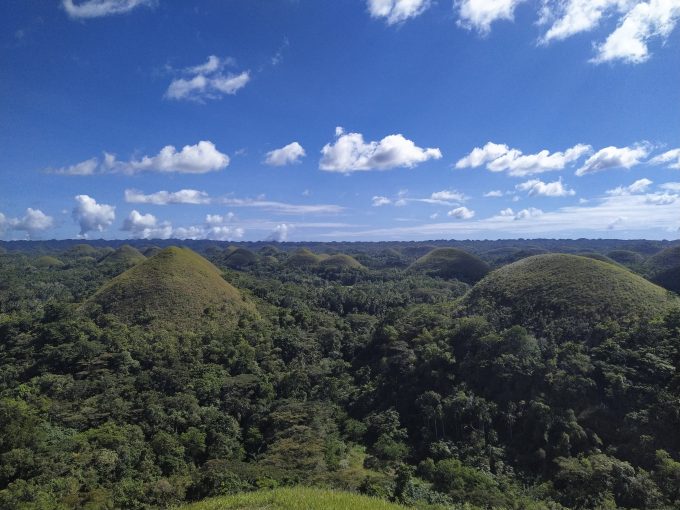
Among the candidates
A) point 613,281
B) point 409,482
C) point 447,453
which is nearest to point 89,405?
point 409,482

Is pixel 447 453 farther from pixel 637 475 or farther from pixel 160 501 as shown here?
pixel 160 501

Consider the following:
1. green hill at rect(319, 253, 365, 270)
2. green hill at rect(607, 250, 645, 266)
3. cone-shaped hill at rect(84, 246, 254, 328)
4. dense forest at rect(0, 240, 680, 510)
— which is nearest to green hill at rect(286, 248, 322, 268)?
green hill at rect(319, 253, 365, 270)

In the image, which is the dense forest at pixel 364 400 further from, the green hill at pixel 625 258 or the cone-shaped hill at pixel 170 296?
the green hill at pixel 625 258

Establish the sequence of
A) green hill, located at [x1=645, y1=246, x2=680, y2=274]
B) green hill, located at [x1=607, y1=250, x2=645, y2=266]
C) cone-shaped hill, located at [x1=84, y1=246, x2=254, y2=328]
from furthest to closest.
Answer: green hill, located at [x1=607, y1=250, x2=645, y2=266] → green hill, located at [x1=645, y1=246, x2=680, y2=274] → cone-shaped hill, located at [x1=84, y1=246, x2=254, y2=328]

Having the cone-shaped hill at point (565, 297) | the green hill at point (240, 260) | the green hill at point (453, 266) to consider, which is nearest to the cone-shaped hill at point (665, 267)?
the cone-shaped hill at point (565, 297)

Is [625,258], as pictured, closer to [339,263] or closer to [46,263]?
[339,263]

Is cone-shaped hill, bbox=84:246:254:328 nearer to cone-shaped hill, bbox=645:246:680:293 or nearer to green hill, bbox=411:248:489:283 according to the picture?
green hill, bbox=411:248:489:283
